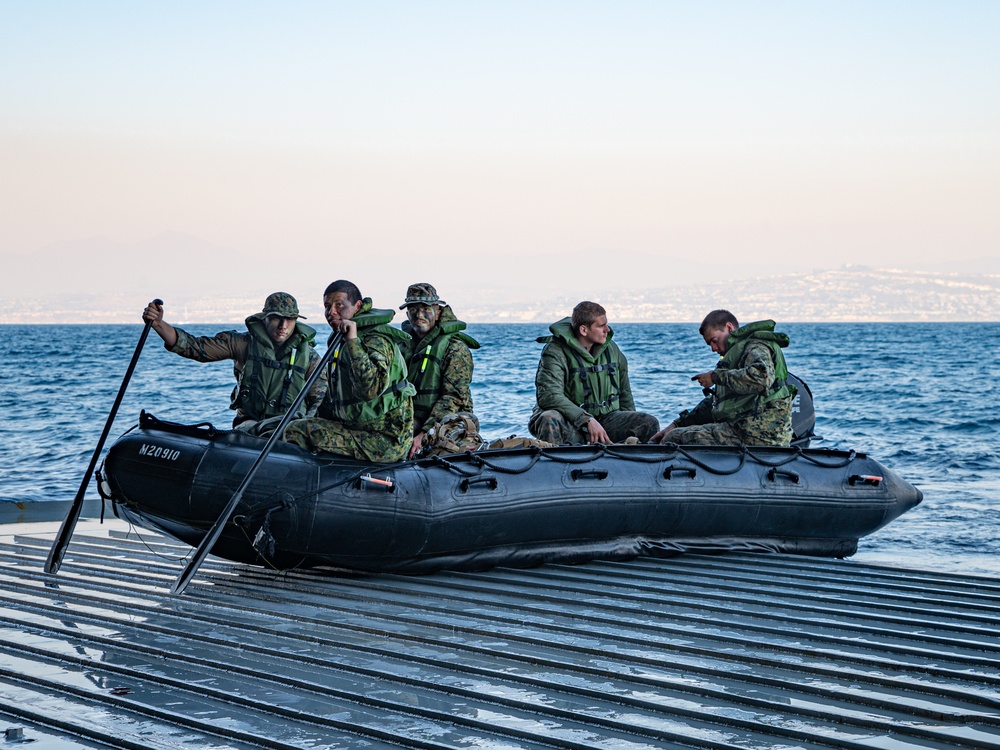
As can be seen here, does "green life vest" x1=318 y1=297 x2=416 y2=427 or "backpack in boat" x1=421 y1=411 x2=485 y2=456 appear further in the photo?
"backpack in boat" x1=421 y1=411 x2=485 y2=456

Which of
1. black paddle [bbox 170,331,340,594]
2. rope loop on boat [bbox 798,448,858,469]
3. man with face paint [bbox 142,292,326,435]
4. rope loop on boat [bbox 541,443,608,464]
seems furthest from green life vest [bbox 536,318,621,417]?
black paddle [bbox 170,331,340,594]

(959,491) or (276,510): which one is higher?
(276,510)

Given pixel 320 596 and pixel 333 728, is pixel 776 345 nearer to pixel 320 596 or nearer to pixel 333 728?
pixel 320 596

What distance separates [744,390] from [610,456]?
102 centimetres

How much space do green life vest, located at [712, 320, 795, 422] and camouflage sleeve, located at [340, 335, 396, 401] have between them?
2.38m

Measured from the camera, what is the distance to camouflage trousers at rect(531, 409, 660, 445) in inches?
273

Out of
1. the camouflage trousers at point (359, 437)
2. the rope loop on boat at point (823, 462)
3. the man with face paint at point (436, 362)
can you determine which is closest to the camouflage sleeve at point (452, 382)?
the man with face paint at point (436, 362)

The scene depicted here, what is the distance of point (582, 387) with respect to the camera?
23.4 feet

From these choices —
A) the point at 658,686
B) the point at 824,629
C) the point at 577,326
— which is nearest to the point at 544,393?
the point at 577,326

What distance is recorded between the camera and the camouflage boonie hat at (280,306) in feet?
22.8

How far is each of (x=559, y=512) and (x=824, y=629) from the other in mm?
1754

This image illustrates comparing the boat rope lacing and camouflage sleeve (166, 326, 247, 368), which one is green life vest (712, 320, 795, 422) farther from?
camouflage sleeve (166, 326, 247, 368)

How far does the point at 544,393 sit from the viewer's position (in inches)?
278

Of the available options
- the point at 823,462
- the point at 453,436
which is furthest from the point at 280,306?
the point at 823,462
